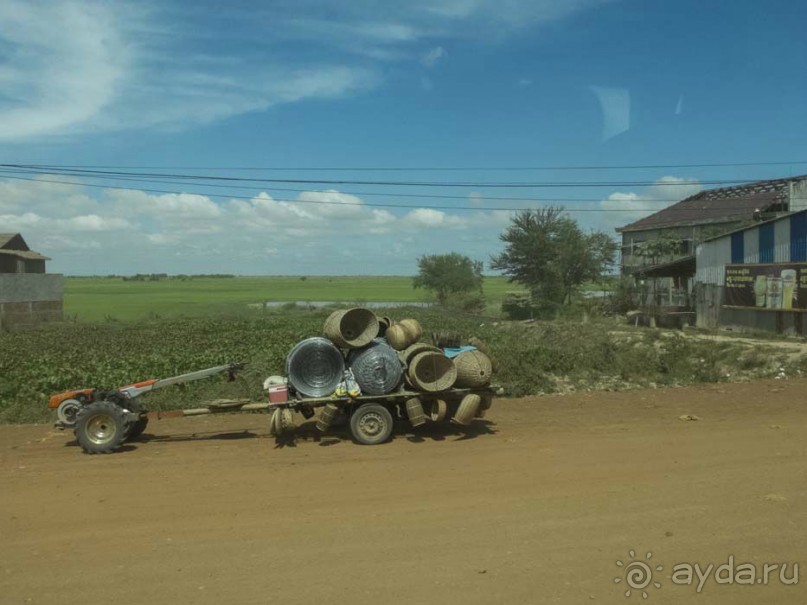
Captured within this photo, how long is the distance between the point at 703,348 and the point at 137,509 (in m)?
16.6

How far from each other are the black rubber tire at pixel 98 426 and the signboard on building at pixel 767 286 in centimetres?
2240

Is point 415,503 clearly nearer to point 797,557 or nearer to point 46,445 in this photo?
point 797,557

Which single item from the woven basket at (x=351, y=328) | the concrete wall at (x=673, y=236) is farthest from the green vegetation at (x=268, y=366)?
the concrete wall at (x=673, y=236)

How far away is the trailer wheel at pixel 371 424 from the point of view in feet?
32.0

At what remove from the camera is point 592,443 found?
943 cm

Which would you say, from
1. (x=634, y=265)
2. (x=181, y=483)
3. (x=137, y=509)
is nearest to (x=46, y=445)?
(x=181, y=483)

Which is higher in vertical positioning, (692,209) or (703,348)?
(692,209)

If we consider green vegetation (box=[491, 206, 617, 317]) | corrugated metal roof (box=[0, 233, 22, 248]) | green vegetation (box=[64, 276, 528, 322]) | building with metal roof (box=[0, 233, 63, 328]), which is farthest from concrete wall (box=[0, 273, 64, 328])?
green vegetation (box=[491, 206, 617, 317])

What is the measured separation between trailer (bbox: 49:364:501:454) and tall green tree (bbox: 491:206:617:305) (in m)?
37.2

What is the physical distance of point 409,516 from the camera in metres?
6.43

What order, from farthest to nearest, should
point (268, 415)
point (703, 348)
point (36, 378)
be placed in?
point (703, 348) → point (36, 378) → point (268, 415)

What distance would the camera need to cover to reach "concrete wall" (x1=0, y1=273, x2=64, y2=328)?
3659 cm

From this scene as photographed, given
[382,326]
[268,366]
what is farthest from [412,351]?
[268,366]

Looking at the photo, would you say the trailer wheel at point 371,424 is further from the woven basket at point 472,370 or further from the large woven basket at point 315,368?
the woven basket at point 472,370
